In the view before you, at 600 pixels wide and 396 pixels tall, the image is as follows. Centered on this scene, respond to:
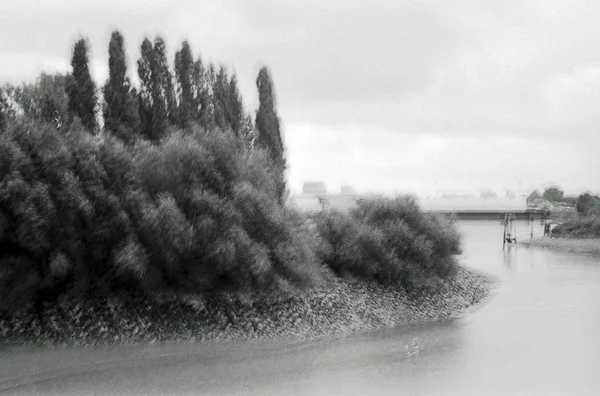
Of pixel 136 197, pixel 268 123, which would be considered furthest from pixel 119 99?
pixel 268 123

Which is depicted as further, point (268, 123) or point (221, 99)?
point (268, 123)

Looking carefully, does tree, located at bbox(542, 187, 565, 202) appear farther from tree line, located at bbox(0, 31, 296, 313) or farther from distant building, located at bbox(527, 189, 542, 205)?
tree line, located at bbox(0, 31, 296, 313)

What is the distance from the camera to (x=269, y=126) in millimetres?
31062

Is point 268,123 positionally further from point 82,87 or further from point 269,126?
point 82,87

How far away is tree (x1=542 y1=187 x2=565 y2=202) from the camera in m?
156

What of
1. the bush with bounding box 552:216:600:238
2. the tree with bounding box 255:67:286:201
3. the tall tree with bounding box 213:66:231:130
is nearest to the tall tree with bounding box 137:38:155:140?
the tall tree with bounding box 213:66:231:130

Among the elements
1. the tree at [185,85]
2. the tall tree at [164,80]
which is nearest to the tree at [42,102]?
the tall tree at [164,80]

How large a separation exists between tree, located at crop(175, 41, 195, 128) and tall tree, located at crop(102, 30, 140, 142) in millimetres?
1912

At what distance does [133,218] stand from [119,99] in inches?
225

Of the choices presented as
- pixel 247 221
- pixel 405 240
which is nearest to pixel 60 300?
pixel 247 221

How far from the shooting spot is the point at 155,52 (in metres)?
27.3

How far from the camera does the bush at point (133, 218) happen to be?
66.3 feet

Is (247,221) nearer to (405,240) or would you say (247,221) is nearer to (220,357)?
(220,357)

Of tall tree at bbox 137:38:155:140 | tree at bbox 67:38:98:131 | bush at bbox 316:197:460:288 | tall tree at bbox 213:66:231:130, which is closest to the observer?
tree at bbox 67:38:98:131
